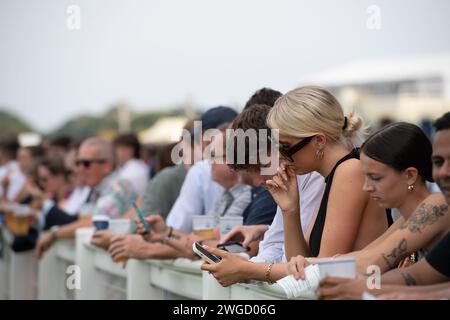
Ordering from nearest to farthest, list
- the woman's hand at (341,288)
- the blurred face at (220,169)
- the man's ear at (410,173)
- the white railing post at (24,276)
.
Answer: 1. the woman's hand at (341,288)
2. the man's ear at (410,173)
3. the blurred face at (220,169)
4. the white railing post at (24,276)

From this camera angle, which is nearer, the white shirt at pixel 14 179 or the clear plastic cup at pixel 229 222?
the clear plastic cup at pixel 229 222

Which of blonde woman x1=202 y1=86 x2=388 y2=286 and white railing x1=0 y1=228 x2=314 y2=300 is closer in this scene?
blonde woman x1=202 y1=86 x2=388 y2=286

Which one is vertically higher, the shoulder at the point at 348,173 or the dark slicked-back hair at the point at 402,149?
the dark slicked-back hair at the point at 402,149

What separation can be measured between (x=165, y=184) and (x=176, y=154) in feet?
2.04

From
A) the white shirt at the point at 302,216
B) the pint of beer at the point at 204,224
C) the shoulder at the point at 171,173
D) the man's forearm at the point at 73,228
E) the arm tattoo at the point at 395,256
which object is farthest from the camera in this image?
the man's forearm at the point at 73,228

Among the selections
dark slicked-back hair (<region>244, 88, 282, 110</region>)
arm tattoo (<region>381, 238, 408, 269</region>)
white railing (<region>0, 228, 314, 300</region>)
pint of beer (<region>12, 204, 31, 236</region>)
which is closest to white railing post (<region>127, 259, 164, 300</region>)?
white railing (<region>0, 228, 314, 300</region>)

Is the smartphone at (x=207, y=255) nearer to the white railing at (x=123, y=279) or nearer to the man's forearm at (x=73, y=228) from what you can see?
the white railing at (x=123, y=279)

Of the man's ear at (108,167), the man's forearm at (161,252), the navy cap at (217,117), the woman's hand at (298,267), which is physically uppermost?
the navy cap at (217,117)

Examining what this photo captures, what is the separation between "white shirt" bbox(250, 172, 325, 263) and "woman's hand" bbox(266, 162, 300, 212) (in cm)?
40

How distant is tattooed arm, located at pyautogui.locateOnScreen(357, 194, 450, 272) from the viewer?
3.91 metres

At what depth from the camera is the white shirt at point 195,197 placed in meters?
7.00

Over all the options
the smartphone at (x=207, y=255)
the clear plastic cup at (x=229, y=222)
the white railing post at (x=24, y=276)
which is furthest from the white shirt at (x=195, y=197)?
the white railing post at (x=24, y=276)

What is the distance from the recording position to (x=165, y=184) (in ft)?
25.3

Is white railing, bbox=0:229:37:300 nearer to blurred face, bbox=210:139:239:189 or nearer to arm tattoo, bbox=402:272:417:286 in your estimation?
blurred face, bbox=210:139:239:189
